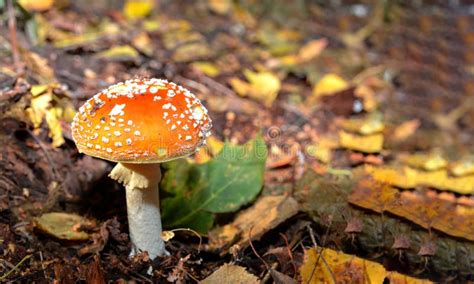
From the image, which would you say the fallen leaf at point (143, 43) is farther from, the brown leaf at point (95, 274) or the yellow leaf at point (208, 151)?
the brown leaf at point (95, 274)

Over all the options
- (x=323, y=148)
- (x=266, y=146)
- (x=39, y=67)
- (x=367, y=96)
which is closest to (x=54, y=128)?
(x=39, y=67)

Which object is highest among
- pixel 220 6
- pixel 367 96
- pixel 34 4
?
pixel 220 6

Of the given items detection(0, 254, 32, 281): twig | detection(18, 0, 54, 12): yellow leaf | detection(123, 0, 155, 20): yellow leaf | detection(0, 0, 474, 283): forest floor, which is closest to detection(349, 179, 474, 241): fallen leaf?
detection(0, 0, 474, 283): forest floor

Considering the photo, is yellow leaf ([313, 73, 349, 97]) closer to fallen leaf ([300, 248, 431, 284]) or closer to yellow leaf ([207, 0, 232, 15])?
yellow leaf ([207, 0, 232, 15])

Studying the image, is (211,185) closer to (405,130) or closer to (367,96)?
(405,130)

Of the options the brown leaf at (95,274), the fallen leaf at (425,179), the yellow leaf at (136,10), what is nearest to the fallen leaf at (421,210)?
the fallen leaf at (425,179)

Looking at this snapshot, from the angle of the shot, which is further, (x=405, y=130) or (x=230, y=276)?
(x=405, y=130)

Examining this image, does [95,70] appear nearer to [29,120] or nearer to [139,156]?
[29,120]

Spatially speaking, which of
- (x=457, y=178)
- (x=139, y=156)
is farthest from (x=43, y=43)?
(x=457, y=178)

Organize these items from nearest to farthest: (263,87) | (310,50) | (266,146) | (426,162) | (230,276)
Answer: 1. (230,276)
2. (266,146)
3. (426,162)
4. (263,87)
5. (310,50)
